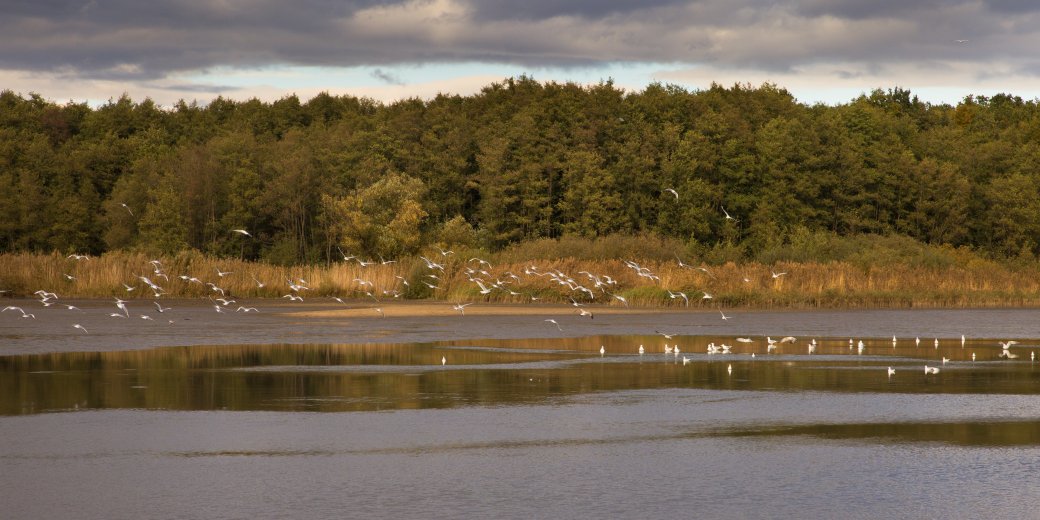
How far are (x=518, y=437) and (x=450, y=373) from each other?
7.07 metres

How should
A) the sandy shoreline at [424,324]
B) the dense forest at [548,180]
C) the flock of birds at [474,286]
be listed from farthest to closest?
the dense forest at [548,180] < the flock of birds at [474,286] < the sandy shoreline at [424,324]

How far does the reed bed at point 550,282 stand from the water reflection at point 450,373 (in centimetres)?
1517

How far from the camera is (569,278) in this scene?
1767 inches

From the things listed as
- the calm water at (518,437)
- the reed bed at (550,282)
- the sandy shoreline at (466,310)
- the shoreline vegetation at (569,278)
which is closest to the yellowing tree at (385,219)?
the shoreline vegetation at (569,278)

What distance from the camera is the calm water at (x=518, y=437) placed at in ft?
36.4

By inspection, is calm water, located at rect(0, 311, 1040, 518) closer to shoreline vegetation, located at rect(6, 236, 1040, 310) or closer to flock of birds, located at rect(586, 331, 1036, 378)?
flock of birds, located at rect(586, 331, 1036, 378)

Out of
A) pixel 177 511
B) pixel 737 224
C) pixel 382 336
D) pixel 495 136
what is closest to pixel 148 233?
pixel 495 136

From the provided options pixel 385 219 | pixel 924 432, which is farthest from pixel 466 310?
pixel 385 219

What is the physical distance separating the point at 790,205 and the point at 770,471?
68.4 meters

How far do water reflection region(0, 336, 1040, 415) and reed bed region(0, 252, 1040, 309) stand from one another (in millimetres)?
15172

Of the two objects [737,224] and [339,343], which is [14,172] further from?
[339,343]

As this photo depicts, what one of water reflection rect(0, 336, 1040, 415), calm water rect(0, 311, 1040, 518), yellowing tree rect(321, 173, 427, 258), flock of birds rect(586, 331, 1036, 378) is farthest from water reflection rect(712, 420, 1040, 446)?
yellowing tree rect(321, 173, 427, 258)

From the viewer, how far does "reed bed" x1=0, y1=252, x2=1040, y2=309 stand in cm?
4328

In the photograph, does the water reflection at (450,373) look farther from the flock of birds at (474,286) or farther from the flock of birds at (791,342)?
the flock of birds at (474,286)
